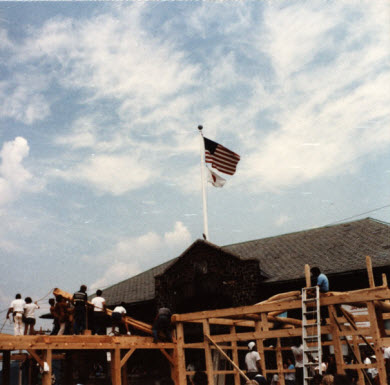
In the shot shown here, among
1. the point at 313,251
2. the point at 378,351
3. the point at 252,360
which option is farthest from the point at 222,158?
the point at 378,351

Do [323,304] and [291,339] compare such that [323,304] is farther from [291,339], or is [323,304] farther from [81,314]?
[291,339]

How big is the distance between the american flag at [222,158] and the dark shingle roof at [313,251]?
14.1ft

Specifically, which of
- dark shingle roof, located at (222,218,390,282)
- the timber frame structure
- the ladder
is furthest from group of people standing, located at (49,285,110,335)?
dark shingle roof, located at (222,218,390,282)

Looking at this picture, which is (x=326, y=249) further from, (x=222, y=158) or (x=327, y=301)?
(x=327, y=301)

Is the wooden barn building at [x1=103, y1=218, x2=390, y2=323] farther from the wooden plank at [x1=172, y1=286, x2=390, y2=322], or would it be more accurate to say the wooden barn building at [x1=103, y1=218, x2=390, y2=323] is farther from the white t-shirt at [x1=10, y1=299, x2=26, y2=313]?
the white t-shirt at [x1=10, y1=299, x2=26, y2=313]

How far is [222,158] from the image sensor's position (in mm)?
24859

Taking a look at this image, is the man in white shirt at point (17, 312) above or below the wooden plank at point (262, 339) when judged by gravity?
above

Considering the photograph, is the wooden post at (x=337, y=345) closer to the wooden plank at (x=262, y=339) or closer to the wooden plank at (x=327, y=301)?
the wooden plank at (x=327, y=301)

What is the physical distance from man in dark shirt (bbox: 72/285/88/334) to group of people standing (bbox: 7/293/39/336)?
2100 mm

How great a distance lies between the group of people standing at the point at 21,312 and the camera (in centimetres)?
1543

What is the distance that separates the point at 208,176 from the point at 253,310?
43.1ft

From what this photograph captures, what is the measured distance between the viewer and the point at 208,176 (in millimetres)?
25062

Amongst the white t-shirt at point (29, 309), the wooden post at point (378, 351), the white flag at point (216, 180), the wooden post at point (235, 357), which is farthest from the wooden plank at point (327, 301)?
the white flag at point (216, 180)

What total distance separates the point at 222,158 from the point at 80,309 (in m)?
12.7
